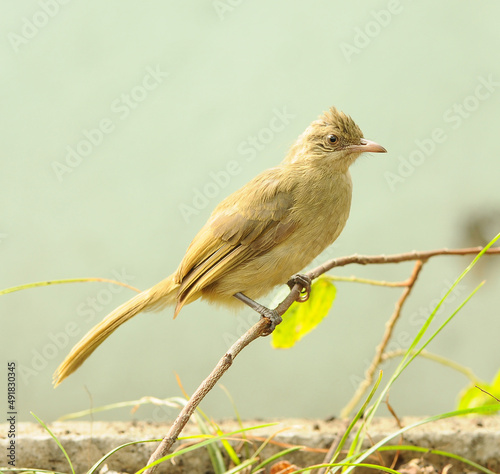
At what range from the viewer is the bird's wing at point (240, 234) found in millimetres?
2027

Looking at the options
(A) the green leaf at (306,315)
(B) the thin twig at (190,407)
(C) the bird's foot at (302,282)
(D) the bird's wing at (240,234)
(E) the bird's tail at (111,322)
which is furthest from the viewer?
(A) the green leaf at (306,315)

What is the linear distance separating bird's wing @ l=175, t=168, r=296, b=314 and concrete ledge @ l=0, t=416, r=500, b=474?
616mm

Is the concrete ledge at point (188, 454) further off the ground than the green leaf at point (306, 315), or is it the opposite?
the green leaf at point (306, 315)

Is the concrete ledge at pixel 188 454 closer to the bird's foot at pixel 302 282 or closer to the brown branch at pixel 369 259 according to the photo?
the bird's foot at pixel 302 282

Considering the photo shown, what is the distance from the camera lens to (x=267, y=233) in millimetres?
2033

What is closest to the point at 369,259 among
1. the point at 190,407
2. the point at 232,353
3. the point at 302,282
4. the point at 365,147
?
the point at 302,282

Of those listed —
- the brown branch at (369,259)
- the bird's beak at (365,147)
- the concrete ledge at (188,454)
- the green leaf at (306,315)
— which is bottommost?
the concrete ledge at (188,454)

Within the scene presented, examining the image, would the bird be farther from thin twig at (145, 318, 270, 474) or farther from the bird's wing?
thin twig at (145, 318, 270, 474)

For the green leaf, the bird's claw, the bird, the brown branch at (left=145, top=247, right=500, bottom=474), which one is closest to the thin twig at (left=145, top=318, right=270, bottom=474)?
the brown branch at (left=145, top=247, right=500, bottom=474)

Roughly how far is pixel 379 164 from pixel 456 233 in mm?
792

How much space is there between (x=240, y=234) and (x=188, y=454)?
0.88 meters

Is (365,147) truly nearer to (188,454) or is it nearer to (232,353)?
(232,353)

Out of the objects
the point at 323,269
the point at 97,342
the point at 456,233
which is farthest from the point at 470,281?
the point at 97,342

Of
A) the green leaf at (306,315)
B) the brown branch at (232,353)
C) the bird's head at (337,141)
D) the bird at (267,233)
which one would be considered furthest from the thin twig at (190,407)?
the bird's head at (337,141)
